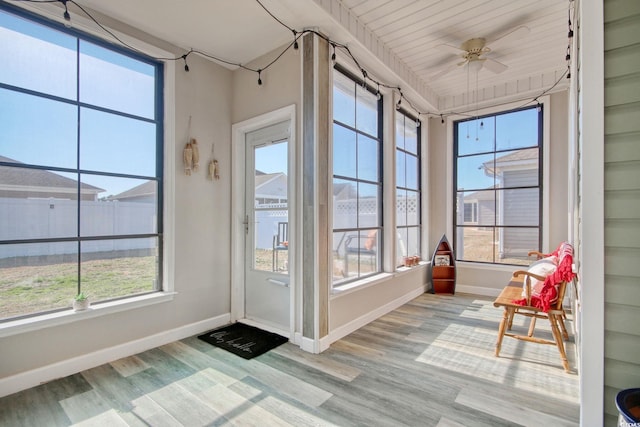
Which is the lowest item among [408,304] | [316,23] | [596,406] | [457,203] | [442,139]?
[408,304]

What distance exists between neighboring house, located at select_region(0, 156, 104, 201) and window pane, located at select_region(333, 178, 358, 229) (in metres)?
2.12

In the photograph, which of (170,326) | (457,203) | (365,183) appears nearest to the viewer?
(170,326)

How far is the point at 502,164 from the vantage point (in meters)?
4.46

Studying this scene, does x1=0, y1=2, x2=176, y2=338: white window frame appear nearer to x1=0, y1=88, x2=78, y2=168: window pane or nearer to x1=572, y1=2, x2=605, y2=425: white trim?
x1=0, y1=88, x2=78, y2=168: window pane

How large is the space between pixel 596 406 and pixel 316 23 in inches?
121

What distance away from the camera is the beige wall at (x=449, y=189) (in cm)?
400

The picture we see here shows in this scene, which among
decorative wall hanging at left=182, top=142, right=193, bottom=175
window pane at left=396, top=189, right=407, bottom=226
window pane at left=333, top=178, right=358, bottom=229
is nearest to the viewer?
decorative wall hanging at left=182, top=142, right=193, bottom=175

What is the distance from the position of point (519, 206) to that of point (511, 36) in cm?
228

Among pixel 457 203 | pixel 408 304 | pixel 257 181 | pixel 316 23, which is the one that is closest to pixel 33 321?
pixel 257 181

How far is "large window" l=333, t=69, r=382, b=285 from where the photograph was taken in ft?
10.4

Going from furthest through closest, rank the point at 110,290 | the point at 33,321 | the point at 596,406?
the point at 110,290 → the point at 33,321 → the point at 596,406

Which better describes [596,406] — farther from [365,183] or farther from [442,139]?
[442,139]

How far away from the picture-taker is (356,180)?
3428 millimetres

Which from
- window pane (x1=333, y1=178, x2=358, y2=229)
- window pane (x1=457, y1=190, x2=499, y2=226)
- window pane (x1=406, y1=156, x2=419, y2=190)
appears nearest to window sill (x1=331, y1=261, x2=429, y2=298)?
window pane (x1=333, y1=178, x2=358, y2=229)
